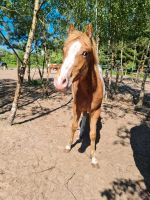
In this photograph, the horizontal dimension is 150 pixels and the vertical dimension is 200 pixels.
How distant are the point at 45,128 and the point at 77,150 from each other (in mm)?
2065

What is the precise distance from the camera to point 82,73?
17.0ft

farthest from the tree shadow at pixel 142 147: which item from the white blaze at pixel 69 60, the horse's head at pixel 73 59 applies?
the white blaze at pixel 69 60

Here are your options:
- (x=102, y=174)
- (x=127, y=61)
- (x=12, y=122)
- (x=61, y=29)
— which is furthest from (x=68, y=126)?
(x=127, y=61)

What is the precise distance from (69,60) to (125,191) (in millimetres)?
3662

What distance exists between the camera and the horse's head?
4.46 meters

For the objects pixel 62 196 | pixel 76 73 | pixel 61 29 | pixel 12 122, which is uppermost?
pixel 61 29

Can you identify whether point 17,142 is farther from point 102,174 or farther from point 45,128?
point 102,174

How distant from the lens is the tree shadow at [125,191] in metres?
6.15

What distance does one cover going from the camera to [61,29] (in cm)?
1712

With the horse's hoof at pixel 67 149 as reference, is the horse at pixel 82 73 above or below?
above

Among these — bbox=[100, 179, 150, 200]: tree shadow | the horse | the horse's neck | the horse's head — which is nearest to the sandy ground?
bbox=[100, 179, 150, 200]: tree shadow

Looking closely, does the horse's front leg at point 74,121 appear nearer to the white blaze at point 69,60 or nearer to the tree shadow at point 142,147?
the tree shadow at point 142,147

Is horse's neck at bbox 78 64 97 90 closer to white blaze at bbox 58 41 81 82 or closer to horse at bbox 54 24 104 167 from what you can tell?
horse at bbox 54 24 104 167

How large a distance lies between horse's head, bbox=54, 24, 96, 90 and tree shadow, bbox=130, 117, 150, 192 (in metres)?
3.79
